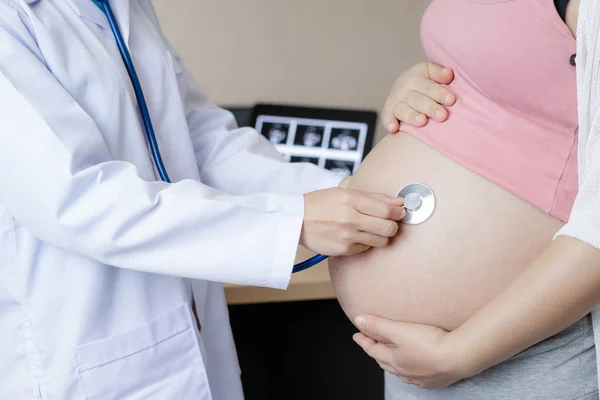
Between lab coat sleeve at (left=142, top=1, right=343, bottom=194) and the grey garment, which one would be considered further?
lab coat sleeve at (left=142, top=1, right=343, bottom=194)

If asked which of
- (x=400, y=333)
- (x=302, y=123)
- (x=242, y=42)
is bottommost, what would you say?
(x=302, y=123)

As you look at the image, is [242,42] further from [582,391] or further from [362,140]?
[582,391]

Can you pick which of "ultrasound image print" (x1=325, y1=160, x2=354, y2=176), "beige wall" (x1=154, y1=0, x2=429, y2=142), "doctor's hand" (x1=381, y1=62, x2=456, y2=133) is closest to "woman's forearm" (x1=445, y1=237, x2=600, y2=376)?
"doctor's hand" (x1=381, y1=62, x2=456, y2=133)

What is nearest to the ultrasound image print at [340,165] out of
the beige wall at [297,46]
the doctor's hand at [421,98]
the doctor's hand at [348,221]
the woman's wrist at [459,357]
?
the beige wall at [297,46]

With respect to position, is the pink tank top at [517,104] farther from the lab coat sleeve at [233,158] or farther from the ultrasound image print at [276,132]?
the ultrasound image print at [276,132]

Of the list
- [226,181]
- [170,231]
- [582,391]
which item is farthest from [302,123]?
[582,391]

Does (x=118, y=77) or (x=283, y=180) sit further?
(x=283, y=180)

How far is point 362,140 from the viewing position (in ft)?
6.25

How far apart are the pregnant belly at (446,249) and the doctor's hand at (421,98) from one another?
0.04 metres

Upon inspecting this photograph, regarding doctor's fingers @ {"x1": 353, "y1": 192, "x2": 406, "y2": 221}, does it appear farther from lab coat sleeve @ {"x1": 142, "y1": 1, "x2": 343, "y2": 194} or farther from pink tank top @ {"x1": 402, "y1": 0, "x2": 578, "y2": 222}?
lab coat sleeve @ {"x1": 142, "y1": 1, "x2": 343, "y2": 194}

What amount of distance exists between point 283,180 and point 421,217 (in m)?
0.37

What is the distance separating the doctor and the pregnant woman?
7 cm

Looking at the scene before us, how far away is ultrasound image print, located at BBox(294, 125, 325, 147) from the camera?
6.32 feet

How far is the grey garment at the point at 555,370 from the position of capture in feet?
2.87
